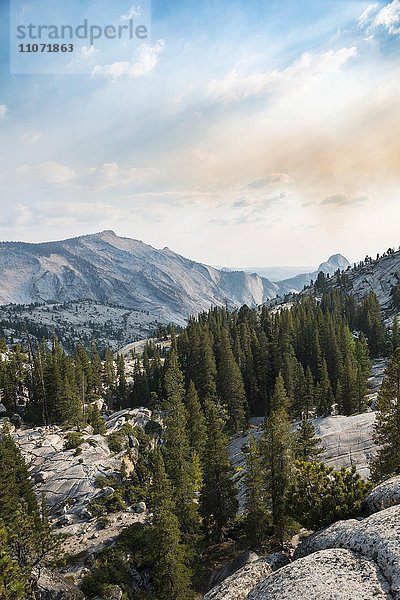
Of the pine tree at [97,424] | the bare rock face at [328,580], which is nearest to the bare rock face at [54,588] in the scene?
the bare rock face at [328,580]

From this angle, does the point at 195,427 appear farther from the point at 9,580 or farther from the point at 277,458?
the point at 9,580

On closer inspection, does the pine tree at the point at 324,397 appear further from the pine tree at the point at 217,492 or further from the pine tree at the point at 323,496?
the pine tree at the point at 323,496

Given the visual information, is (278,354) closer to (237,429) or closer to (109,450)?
(237,429)

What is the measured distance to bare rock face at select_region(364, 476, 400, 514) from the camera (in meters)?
19.9

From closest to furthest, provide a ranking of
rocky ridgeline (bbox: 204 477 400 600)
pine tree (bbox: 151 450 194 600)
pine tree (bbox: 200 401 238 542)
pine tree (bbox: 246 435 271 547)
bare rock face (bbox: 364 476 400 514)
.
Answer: rocky ridgeline (bbox: 204 477 400 600), bare rock face (bbox: 364 476 400 514), pine tree (bbox: 151 450 194 600), pine tree (bbox: 246 435 271 547), pine tree (bbox: 200 401 238 542)

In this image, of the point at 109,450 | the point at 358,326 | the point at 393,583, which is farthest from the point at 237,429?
the point at 358,326

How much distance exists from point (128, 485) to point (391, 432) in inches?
1660

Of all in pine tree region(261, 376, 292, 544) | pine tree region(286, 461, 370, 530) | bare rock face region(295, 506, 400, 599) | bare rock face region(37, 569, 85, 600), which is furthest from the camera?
pine tree region(261, 376, 292, 544)

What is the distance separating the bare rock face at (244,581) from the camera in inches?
778

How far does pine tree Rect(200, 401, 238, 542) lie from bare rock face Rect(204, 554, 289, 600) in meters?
24.7

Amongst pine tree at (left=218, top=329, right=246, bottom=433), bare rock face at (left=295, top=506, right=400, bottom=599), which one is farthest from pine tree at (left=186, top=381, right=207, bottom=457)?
bare rock face at (left=295, top=506, right=400, bottom=599)

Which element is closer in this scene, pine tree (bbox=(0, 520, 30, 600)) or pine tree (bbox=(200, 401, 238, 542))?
pine tree (bbox=(0, 520, 30, 600))

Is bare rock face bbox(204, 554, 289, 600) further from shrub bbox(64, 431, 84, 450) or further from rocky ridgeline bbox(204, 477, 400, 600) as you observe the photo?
shrub bbox(64, 431, 84, 450)

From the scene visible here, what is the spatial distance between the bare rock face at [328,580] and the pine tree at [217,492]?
31.9 meters
